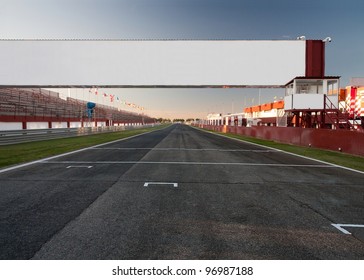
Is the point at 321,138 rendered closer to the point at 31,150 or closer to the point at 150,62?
the point at 150,62

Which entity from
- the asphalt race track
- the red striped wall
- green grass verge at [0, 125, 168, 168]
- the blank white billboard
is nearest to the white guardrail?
green grass verge at [0, 125, 168, 168]

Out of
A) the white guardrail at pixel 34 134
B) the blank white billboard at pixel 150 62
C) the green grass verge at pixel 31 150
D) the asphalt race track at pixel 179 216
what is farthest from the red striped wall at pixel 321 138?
the white guardrail at pixel 34 134

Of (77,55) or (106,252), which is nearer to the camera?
(106,252)

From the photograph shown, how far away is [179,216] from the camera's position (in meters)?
4.38

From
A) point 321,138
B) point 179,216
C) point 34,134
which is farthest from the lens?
point 34,134

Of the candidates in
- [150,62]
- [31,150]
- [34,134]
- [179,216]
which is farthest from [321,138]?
[34,134]

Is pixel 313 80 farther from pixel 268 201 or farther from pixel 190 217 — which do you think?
pixel 190 217

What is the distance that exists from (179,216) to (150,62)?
2017 centimetres

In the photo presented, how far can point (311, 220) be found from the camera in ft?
14.1

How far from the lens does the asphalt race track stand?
317 centimetres

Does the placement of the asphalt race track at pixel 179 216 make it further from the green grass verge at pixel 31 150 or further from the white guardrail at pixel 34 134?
the white guardrail at pixel 34 134

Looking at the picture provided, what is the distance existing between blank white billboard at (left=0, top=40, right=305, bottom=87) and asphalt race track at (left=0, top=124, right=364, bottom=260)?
16.0 metres
